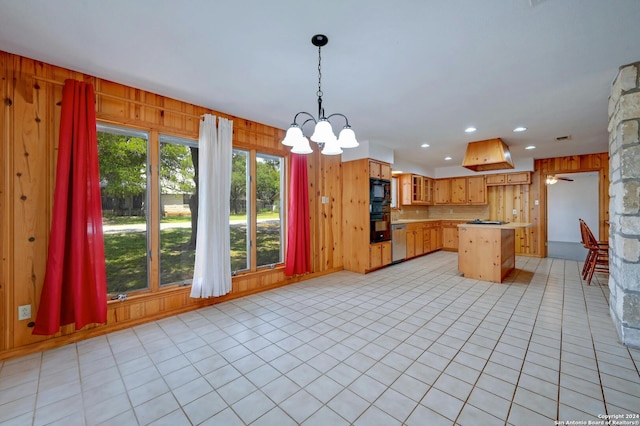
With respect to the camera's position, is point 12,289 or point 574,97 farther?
point 574,97

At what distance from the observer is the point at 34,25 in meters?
1.92

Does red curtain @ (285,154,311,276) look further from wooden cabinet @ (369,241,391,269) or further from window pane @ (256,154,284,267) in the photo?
wooden cabinet @ (369,241,391,269)

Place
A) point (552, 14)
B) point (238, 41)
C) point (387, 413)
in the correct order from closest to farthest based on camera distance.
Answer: point (387, 413), point (552, 14), point (238, 41)

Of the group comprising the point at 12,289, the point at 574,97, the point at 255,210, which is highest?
the point at 574,97

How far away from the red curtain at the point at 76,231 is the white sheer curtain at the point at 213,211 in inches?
38.0

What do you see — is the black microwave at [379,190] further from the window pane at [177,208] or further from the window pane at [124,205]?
the window pane at [124,205]

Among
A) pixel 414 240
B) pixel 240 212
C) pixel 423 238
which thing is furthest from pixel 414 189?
pixel 240 212

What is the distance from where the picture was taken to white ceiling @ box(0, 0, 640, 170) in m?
1.76

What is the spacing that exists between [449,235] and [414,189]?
1.92 m

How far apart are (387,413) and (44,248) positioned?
3.19 meters

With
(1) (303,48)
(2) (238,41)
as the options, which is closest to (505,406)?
(1) (303,48)

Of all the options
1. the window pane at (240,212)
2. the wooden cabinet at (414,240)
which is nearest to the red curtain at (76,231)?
the window pane at (240,212)

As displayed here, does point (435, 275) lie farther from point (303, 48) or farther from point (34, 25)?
point (34, 25)

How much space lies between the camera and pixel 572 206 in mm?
9273
